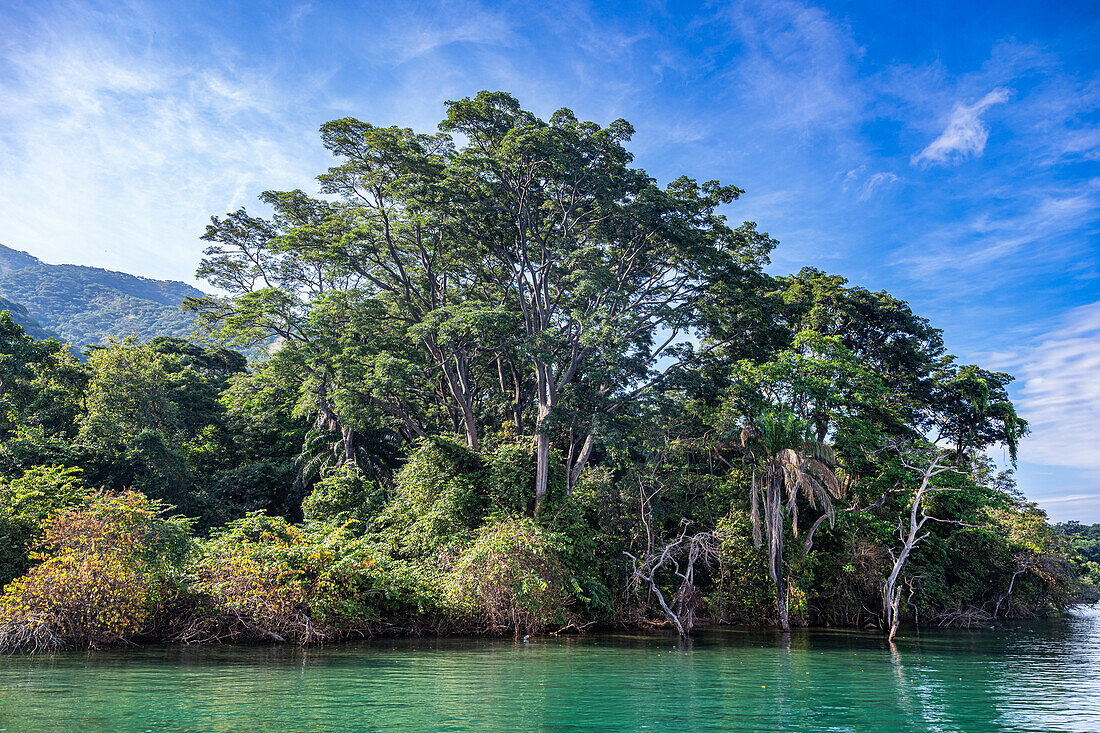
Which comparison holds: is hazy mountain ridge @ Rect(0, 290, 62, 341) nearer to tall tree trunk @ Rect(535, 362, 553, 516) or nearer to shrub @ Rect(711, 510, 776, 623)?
tall tree trunk @ Rect(535, 362, 553, 516)

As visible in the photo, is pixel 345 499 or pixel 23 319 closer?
pixel 345 499

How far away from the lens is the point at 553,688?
10625 millimetres

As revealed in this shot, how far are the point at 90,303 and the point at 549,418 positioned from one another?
161m

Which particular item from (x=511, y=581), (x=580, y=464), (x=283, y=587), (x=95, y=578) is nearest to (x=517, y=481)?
(x=580, y=464)

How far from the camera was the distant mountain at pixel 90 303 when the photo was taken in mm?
128000

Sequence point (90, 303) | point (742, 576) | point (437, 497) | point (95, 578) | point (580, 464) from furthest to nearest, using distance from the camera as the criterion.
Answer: point (90, 303) → point (580, 464) → point (742, 576) → point (437, 497) → point (95, 578)

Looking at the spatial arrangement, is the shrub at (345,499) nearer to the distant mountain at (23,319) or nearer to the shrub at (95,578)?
the shrub at (95,578)

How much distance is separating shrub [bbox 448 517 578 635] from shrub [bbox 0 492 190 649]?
7194 millimetres

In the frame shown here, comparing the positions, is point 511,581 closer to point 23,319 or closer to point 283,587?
point 283,587

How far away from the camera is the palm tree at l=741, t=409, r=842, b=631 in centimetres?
2133

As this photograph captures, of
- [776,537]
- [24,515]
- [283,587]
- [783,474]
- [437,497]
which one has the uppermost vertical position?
[783,474]

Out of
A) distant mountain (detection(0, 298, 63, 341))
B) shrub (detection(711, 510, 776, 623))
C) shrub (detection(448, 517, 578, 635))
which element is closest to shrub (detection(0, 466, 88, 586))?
shrub (detection(448, 517, 578, 635))

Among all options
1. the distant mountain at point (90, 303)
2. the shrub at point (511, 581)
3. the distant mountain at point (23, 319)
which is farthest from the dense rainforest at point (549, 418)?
the distant mountain at point (90, 303)

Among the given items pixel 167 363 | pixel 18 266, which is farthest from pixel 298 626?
pixel 18 266
